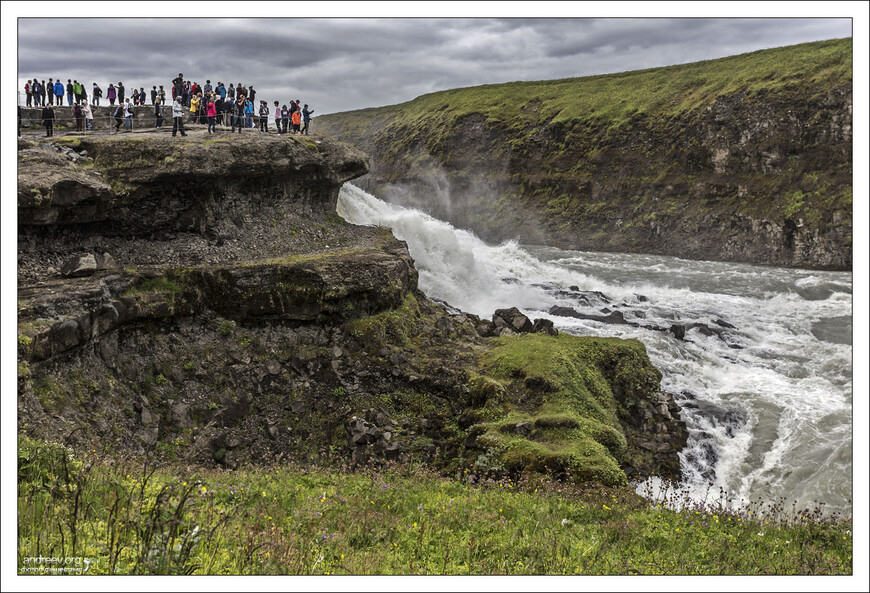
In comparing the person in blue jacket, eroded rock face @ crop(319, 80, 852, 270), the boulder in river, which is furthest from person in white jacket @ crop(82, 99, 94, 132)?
eroded rock face @ crop(319, 80, 852, 270)

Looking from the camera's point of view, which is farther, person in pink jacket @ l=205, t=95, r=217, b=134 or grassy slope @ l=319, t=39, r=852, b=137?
grassy slope @ l=319, t=39, r=852, b=137

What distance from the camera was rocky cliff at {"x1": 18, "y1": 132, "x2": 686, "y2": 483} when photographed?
52.1 feet

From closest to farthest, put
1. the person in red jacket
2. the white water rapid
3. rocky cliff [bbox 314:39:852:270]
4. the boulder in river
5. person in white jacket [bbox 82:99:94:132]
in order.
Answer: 1. the white water rapid
2. person in white jacket [bbox 82:99:94:132]
3. the boulder in river
4. the person in red jacket
5. rocky cliff [bbox 314:39:852:270]

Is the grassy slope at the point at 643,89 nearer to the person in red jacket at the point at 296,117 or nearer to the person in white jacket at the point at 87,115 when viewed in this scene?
the person in red jacket at the point at 296,117

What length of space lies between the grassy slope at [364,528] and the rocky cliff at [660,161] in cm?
4942

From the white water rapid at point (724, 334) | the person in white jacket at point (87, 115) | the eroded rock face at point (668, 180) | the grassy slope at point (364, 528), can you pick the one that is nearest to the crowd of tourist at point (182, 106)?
the person in white jacket at point (87, 115)

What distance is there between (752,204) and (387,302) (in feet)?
165

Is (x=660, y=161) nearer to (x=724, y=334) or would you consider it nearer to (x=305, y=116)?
(x=724, y=334)

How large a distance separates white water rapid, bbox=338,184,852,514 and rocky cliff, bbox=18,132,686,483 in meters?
2.08

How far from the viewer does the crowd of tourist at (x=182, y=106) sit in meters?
24.1

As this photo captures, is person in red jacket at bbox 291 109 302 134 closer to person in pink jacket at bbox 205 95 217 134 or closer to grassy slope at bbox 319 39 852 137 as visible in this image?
person in pink jacket at bbox 205 95 217 134

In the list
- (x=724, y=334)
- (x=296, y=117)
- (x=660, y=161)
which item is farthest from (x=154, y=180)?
(x=660, y=161)

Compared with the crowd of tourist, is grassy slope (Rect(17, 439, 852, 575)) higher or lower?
lower

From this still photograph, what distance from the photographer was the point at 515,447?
15938 mm
